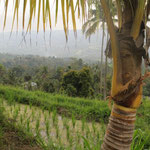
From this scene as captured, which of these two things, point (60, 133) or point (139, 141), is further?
point (60, 133)

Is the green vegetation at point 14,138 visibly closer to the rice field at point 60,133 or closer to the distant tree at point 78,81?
the rice field at point 60,133

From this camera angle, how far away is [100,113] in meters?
3.46

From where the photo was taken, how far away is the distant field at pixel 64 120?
2305 mm

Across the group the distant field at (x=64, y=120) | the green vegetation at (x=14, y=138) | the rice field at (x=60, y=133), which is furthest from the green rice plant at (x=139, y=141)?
the green vegetation at (x=14, y=138)

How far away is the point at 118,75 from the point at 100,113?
7.94 ft

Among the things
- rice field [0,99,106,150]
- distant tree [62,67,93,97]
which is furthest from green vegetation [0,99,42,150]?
distant tree [62,67,93,97]

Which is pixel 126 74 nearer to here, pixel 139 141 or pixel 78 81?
pixel 139 141

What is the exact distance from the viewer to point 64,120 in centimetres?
285

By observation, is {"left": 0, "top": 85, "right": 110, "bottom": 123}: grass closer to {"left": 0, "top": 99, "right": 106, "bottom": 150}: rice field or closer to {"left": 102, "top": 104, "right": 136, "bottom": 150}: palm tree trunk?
{"left": 0, "top": 99, "right": 106, "bottom": 150}: rice field

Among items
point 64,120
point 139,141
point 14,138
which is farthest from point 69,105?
point 139,141

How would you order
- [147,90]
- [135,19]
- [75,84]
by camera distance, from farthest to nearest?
[147,90]
[75,84]
[135,19]

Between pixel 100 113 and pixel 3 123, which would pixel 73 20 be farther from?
pixel 100 113

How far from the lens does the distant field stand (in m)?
2.30

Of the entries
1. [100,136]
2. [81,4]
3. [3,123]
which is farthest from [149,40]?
[3,123]
